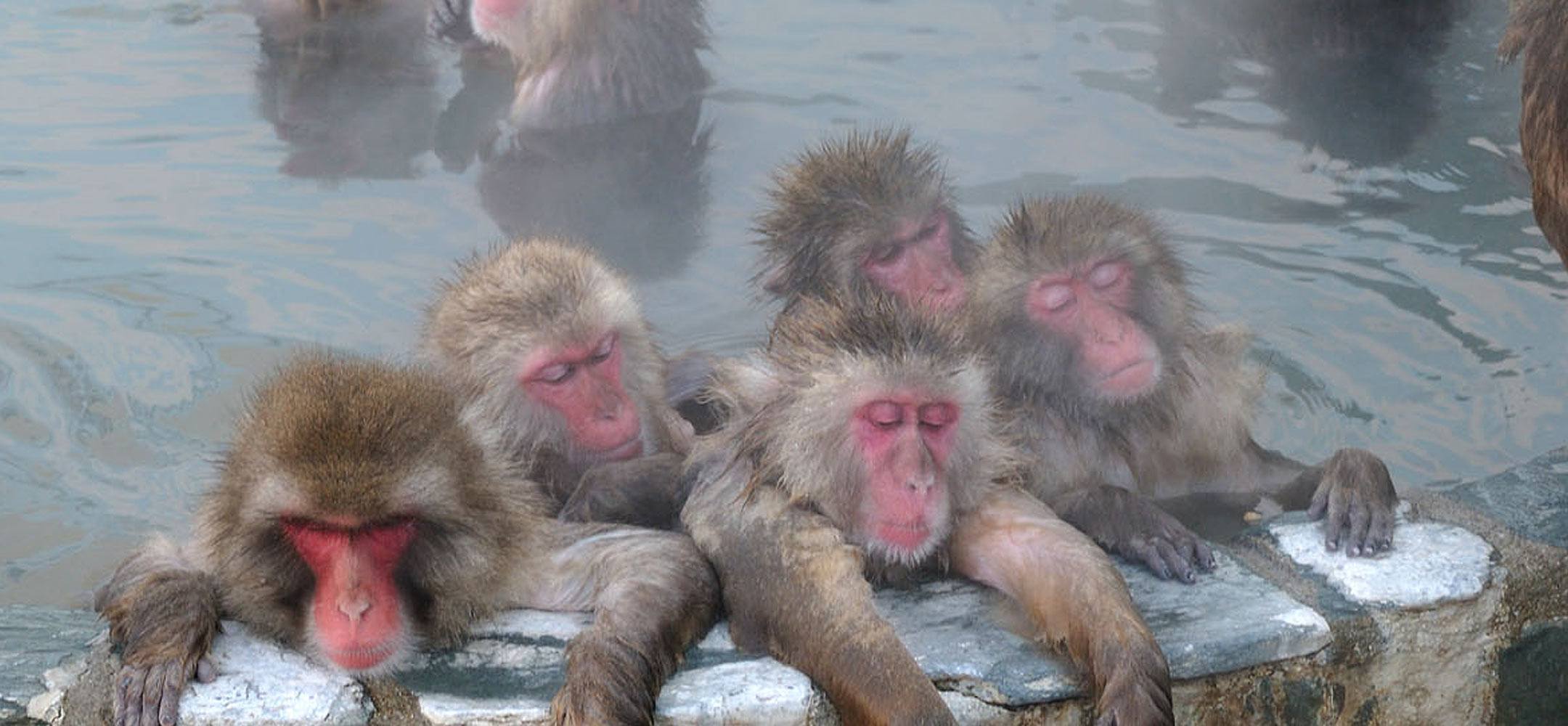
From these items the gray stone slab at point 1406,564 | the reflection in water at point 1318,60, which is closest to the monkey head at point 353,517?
the gray stone slab at point 1406,564

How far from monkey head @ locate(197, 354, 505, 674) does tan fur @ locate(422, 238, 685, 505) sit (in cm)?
80

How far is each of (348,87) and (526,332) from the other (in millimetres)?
5118

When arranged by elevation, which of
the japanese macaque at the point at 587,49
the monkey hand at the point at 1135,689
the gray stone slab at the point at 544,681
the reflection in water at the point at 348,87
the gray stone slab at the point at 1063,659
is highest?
the monkey hand at the point at 1135,689

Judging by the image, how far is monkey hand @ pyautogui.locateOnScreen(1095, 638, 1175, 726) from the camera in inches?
159

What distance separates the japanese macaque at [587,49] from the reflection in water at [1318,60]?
229cm

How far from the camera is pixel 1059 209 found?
5387mm

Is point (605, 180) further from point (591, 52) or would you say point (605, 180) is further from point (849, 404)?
point (849, 404)

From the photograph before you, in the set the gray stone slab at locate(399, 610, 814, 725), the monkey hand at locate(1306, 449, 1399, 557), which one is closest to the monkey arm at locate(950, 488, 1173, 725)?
the gray stone slab at locate(399, 610, 814, 725)

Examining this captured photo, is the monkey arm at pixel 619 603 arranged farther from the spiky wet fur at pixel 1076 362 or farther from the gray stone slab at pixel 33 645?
the spiky wet fur at pixel 1076 362

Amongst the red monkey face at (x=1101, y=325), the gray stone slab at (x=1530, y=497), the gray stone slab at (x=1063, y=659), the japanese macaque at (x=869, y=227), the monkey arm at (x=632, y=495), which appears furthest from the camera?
the japanese macaque at (x=869, y=227)

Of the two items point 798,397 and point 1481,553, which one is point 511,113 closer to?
point 798,397

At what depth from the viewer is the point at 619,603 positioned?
171 inches

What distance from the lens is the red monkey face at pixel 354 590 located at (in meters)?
4.11

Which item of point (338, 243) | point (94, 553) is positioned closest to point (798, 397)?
point (94, 553)
